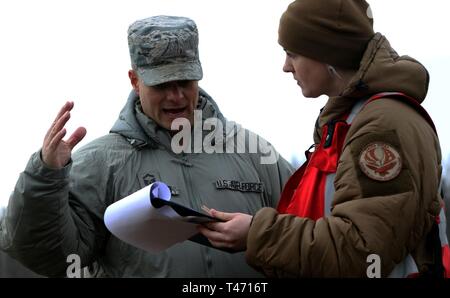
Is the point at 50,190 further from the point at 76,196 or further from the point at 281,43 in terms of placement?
the point at 281,43

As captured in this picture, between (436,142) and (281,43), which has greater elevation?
(281,43)

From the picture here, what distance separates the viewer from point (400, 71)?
4262mm

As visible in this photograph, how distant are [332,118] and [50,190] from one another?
1.32 meters

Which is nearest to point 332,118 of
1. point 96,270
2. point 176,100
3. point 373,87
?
point 373,87

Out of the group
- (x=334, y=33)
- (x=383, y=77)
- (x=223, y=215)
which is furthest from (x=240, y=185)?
(x=383, y=77)

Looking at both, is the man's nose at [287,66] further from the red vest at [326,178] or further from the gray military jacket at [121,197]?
the gray military jacket at [121,197]

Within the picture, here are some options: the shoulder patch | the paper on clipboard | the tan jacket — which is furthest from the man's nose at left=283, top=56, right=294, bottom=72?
the paper on clipboard

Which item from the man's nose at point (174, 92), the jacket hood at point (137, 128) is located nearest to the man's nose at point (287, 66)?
the man's nose at point (174, 92)

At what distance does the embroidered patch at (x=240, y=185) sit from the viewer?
5273 mm

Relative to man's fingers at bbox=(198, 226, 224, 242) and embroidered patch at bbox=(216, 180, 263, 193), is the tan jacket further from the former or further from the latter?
embroidered patch at bbox=(216, 180, 263, 193)

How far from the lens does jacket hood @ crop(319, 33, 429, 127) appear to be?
13.9 ft

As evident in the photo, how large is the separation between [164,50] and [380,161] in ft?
5.22
